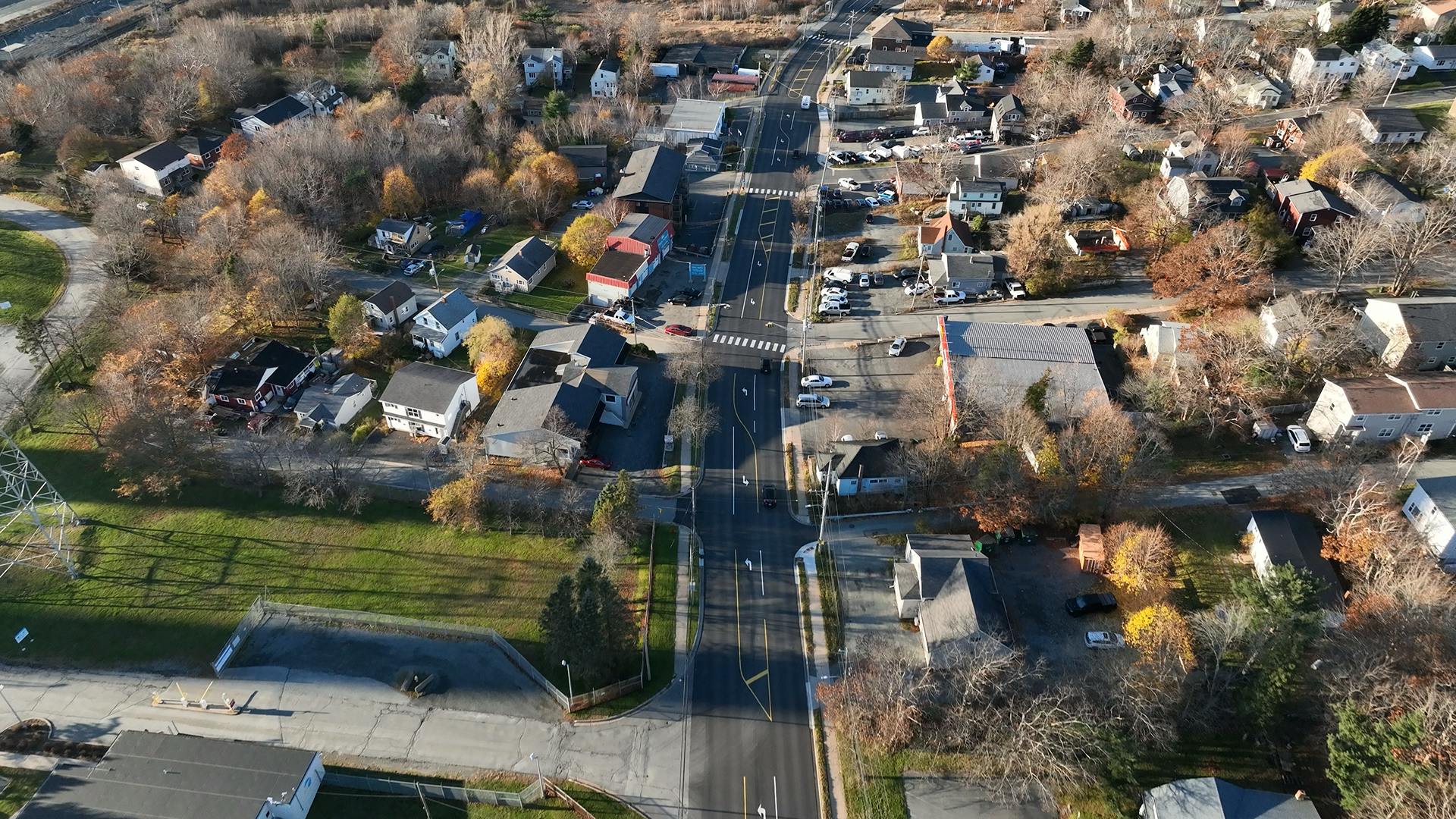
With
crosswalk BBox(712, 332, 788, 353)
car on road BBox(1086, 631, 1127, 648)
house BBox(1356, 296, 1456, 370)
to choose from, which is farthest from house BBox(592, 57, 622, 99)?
car on road BBox(1086, 631, 1127, 648)

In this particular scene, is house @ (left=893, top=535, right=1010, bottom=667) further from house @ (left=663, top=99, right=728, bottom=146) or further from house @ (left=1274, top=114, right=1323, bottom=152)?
house @ (left=1274, top=114, right=1323, bottom=152)

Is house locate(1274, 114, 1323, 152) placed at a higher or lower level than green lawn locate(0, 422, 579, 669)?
higher

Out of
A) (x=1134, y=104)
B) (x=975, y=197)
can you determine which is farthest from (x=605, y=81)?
(x=1134, y=104)

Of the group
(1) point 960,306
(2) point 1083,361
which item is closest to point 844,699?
(2) point 1083,361

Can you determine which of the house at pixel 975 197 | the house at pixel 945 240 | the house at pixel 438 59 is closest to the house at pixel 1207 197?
the house at pixel 975 197

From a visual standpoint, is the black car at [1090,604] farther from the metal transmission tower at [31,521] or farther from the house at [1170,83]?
the house at [1170,83]

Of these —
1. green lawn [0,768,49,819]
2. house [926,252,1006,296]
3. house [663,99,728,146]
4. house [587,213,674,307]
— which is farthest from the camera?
house [663,99,728,146]
